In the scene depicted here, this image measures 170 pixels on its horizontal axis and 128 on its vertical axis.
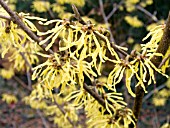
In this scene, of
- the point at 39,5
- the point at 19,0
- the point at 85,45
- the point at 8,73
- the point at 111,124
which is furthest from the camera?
the point at 19,0

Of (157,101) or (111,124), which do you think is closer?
(111,124)

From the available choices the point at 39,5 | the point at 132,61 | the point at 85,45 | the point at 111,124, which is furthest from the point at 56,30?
the point at 39,5

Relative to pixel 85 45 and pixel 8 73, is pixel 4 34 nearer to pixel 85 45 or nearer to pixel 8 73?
pixel 85 45

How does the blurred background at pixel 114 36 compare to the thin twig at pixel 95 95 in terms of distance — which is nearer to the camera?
the thin twig at pixel 95 95

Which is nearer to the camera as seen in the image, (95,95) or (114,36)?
(95,95)

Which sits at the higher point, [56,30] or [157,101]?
[56,30]

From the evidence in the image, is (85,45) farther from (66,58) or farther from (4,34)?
(4,34)

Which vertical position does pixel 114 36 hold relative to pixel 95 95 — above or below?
above

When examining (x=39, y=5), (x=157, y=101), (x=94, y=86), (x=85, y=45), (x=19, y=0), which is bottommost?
(x=157, y=101)

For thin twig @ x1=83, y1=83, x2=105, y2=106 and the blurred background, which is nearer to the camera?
thin twig @ x1=83, y1=83, x2=105, y2=106

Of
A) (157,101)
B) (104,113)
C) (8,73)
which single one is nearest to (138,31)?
(157,101)

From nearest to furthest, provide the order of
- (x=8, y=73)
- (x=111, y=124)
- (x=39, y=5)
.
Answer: (x=111, y=124) → (x=39, y=5) → (x=8, y=73)
